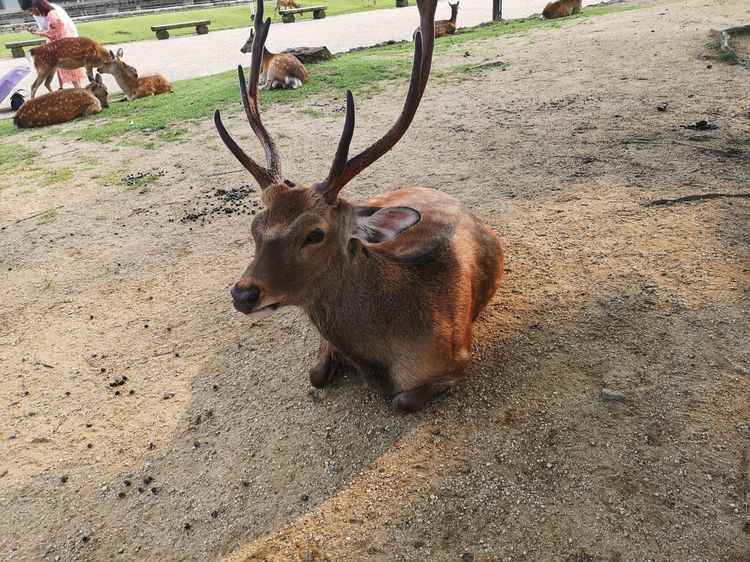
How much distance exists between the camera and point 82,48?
435 inches

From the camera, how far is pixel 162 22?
27.0 metres

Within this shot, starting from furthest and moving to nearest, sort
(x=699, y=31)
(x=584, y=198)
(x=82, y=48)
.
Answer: (x=82, y=48), (x=699, y=31), (x=584, y=198)

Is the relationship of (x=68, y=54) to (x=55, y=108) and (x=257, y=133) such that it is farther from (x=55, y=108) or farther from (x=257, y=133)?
(x=257, y=133)

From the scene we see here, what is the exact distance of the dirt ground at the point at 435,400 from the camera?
213 centimetres

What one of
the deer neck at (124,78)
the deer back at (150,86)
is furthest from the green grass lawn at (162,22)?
the deer back at (150,86)

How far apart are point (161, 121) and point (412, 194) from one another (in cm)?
620

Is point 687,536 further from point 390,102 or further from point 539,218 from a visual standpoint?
point 390,102

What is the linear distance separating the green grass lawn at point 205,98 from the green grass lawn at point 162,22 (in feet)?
46.5

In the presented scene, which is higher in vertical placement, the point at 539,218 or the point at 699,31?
the point at 699,31

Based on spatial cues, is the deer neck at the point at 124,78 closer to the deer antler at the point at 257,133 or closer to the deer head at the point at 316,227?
the deer antler at the point at 257,133

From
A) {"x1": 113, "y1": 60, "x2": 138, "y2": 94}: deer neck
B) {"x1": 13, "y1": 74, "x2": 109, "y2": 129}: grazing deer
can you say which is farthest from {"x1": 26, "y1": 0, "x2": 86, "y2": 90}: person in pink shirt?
{"x1": 13, "y1": 74, "x2": 109, "y2": 129}: grazing deer

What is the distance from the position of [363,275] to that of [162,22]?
29516 millimetres

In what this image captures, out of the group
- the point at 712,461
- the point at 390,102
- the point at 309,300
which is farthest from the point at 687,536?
the point at 390,102

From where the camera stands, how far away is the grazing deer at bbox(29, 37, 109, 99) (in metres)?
10.6
